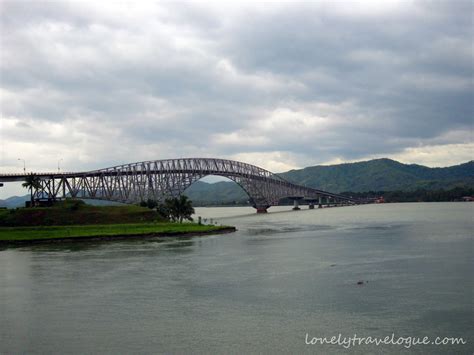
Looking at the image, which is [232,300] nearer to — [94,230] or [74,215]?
[94,230]

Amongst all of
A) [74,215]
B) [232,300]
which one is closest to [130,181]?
[74,215]

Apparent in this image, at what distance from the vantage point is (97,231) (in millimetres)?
70438

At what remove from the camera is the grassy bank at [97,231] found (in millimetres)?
65688

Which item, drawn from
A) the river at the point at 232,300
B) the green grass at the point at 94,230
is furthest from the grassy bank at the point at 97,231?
the river at the point at 232,300

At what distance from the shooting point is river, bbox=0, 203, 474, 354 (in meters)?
21.2

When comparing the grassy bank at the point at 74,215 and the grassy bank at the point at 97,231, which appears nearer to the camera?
the grassy bank at the point at 97,231

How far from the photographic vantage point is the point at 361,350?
64.1 ft

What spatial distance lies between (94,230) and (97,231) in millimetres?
1059

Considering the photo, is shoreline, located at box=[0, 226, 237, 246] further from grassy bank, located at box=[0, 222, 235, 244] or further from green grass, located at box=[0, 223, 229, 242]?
green grass, located at box=[0, 223, 229, 242]

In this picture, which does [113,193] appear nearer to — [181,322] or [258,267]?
[258,267]

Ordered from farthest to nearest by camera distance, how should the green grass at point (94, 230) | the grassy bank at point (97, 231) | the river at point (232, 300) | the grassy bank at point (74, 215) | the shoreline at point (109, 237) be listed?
the grassy bank at point (74, 215)
the green grass at point (94, 230)
the grassy bank at point (97, 231)
the shoreline at point (109, 237)
the river at point (232, 300)

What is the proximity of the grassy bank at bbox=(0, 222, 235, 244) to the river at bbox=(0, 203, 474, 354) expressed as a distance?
1486 cm

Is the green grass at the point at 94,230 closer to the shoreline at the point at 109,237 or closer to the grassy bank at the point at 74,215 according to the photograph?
the shoreline at the point at 109,237

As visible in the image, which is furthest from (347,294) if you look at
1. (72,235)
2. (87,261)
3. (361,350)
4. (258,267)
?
(72,235)
